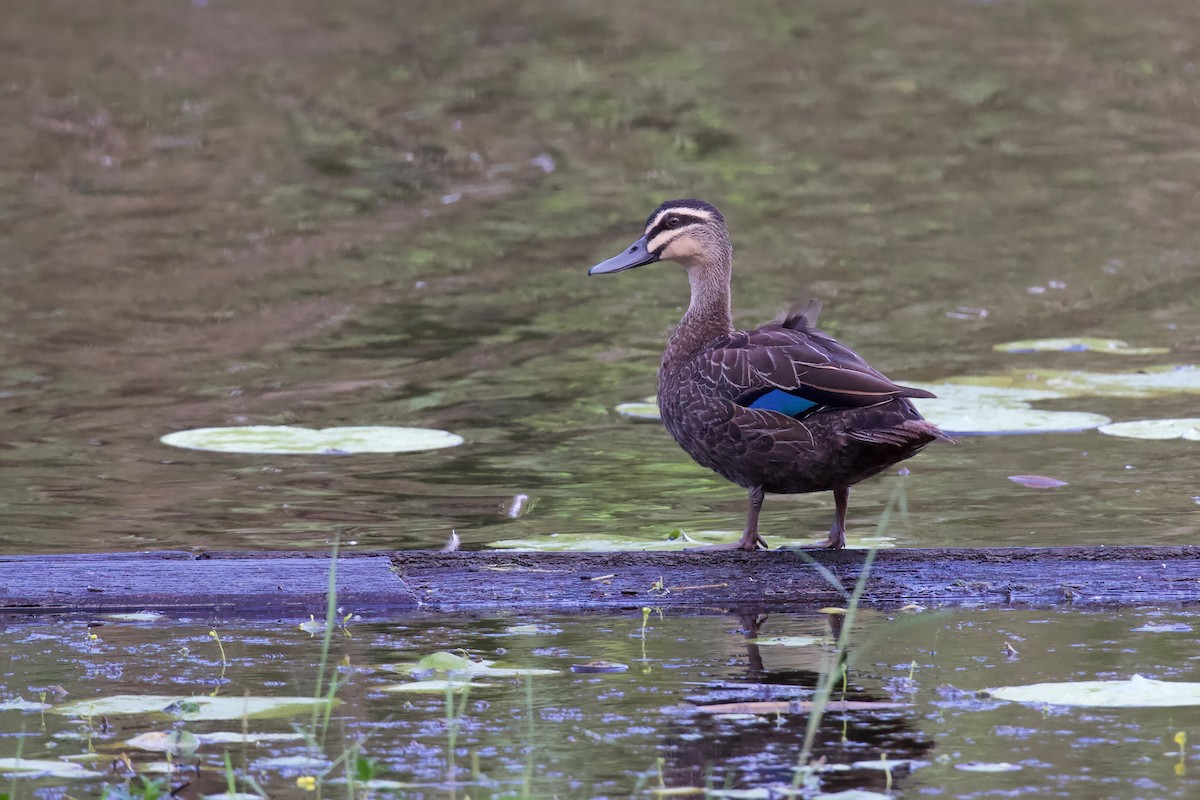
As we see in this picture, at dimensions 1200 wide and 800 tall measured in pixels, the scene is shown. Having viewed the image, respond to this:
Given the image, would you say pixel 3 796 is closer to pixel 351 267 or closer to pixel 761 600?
pixel 761 600

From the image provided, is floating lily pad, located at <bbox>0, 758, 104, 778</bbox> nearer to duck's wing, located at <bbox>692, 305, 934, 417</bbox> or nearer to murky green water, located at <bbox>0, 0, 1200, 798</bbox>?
murky green water, located at <bbox>0, 0, 1200, 798</bbox>

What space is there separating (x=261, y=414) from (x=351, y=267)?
4358 mm

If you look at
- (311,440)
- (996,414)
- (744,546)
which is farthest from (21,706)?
(996,414)

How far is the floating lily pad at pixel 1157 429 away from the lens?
27.9 feet

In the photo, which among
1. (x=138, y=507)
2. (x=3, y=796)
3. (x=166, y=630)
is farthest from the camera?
(x=138, y=507)

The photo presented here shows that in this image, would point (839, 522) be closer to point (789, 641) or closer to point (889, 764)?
point (789, 641)

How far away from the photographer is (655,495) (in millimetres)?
7953

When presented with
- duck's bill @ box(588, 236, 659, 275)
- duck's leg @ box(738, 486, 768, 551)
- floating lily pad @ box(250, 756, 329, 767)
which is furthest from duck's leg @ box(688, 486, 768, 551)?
floating lily pad @ box(250, 756, 329, 767)

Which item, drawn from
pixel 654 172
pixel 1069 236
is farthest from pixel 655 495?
pixel 654 172

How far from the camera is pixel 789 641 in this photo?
16.4 ft

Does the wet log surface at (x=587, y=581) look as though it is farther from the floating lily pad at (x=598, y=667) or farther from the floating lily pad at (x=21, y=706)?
the floating lily pad at (x=21, y=706)

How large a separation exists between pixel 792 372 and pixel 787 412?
0.13 m

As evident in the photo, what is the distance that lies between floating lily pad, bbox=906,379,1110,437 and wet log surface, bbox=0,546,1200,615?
3.04 m

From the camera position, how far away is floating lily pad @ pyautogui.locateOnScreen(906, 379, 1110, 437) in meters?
8.76
